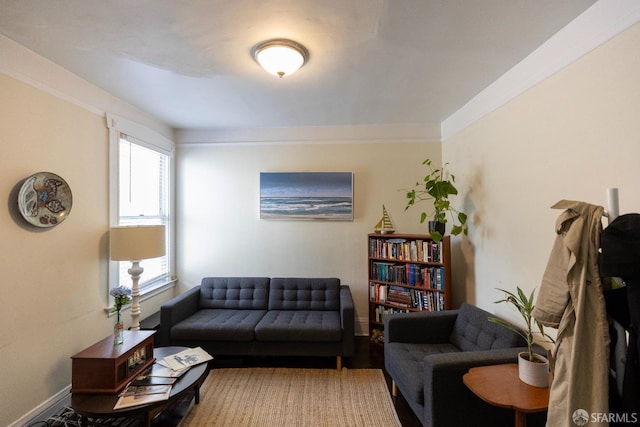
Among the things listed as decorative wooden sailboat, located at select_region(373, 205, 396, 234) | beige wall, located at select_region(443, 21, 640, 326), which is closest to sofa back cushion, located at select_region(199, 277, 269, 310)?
decorative wooden sailboat, located at select_region(373, 205, 396, 234)

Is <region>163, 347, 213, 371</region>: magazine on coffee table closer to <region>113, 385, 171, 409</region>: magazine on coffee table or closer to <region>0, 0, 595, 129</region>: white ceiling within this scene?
<region>113, 385, 171, 409</region>: magazine on coffee table

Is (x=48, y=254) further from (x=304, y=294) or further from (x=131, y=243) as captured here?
(x=304, y=294)

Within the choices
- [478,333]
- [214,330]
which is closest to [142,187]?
[214,330]

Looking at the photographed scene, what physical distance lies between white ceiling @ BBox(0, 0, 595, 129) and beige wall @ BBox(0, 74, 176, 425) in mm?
467

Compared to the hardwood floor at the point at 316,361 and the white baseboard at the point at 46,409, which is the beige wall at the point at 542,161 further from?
the white baseboard at the point at 46,409

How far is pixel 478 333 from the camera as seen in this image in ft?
6.91

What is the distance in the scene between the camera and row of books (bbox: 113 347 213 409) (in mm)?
1695

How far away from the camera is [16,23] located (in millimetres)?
1622

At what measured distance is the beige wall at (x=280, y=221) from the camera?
11.5 ft

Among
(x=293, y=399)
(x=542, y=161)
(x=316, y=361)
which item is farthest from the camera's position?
(x=316, y=361)

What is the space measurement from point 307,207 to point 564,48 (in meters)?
2.69

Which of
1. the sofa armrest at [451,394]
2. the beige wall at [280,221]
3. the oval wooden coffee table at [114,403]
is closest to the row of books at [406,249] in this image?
the beige wall at [280,221]

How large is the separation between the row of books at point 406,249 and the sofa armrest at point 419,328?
658 millimetres

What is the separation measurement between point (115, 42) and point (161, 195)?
2005 mm
